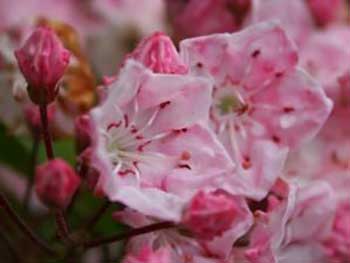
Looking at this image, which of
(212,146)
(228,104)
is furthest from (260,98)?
(212,146)

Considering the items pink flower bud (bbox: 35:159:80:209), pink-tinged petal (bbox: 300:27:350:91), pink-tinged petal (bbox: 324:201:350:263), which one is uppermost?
pink flower bud (bbox: 35:159:80:209)

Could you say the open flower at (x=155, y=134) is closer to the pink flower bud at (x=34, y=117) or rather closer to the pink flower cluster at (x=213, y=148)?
the pink flower cluster at (x=213, y=148)

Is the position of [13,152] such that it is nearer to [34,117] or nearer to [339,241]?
[34,117]

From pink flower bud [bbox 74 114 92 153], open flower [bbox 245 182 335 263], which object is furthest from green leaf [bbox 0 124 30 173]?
open flower [bbox 245 182 335 263]

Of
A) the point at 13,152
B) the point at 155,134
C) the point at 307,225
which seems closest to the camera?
the point at 155,134

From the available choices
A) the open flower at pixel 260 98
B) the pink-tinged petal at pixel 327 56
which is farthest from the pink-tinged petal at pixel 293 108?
the pink-tinged petal at pixel 327 56

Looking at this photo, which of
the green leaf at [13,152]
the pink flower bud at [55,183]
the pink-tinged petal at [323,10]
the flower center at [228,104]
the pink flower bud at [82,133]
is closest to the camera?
the pink flower bud at [55,183]

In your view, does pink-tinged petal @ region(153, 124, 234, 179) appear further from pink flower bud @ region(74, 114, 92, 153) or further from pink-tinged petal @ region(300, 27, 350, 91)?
pink-tinged petal @ region(300, 27, 350, 91)
